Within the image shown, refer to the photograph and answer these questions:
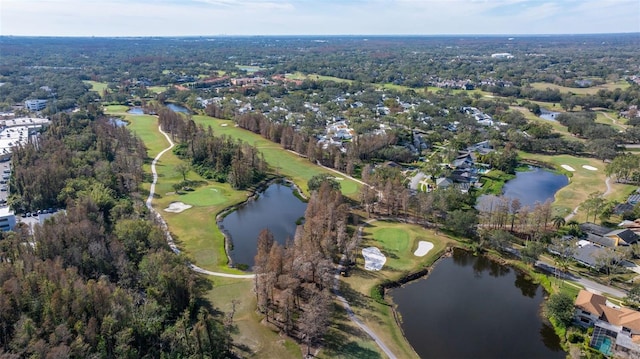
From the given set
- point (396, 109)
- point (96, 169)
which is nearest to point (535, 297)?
point (96, 169)

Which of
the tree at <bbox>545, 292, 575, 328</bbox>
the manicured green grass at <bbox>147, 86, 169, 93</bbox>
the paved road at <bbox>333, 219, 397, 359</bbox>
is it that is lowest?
the paved road at <bbox>333, 219, 397, 359</bbox>

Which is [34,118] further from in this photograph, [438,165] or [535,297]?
[535,297]

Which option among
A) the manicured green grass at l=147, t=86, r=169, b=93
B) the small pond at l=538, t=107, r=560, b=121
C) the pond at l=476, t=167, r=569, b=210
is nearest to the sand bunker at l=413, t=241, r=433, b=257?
the pond at l=476, t=167, r=569, b=210

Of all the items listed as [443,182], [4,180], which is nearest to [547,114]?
[443,182]

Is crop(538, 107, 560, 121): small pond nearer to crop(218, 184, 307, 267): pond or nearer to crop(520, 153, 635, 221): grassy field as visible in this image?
crop(520, 153, 635, 221): grassy field

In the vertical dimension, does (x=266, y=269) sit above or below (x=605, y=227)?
above

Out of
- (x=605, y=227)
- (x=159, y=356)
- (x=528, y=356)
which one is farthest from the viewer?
(x=605, y=227)
